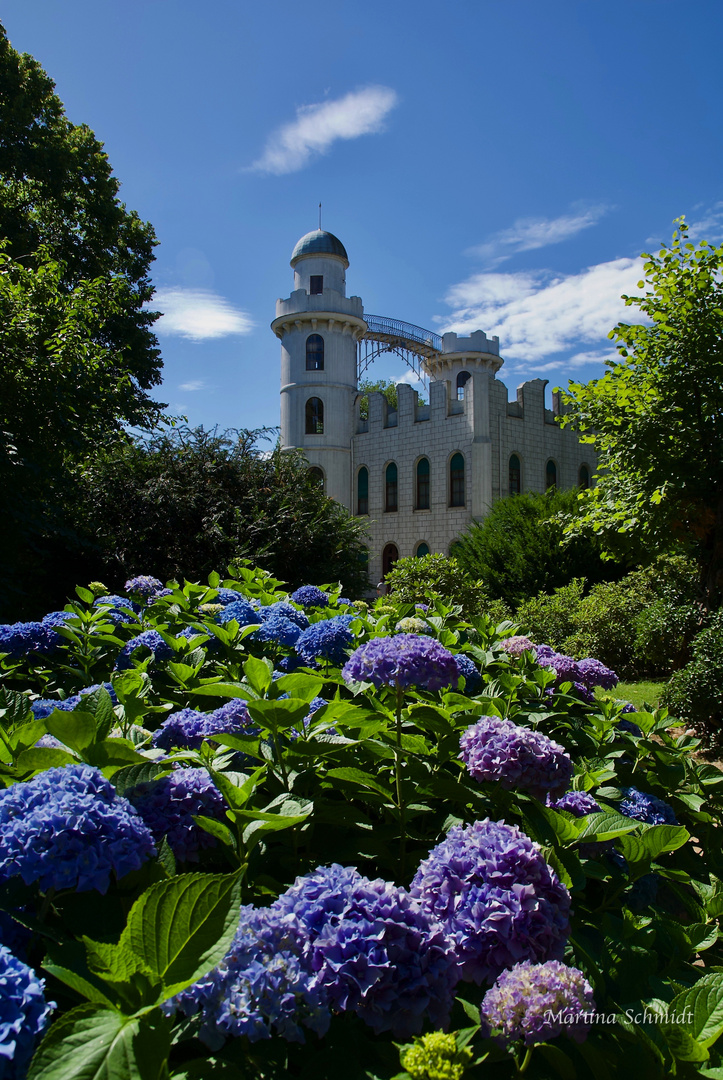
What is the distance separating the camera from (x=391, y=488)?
29.4m

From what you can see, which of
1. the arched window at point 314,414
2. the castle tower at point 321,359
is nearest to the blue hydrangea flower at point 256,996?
the castle tower at point 321,359

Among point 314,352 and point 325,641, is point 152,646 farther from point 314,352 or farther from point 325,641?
point 314,352

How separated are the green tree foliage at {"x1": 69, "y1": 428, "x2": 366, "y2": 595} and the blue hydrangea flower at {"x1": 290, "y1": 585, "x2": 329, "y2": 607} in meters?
4.71

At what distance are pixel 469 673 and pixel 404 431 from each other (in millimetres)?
26873

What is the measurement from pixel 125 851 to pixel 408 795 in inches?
29.4

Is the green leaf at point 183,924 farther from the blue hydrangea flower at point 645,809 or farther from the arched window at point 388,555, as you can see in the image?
the arched window at point 388,555

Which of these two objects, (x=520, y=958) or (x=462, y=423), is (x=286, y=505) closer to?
(x=520, y=958)

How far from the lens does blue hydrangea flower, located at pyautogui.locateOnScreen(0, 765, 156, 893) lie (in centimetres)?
101

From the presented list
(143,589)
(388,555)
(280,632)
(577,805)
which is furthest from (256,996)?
(388,555)

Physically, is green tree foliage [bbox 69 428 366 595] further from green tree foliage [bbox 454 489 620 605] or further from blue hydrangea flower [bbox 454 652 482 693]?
green tree foliage [bbox 454 489 620 605]

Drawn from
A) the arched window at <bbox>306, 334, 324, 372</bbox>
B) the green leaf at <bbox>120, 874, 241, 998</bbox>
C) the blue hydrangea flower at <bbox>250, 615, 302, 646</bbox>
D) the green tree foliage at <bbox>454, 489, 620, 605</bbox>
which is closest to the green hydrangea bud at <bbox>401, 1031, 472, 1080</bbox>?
the green leaf at <bbox>120, 874, 241, 998</bbox>

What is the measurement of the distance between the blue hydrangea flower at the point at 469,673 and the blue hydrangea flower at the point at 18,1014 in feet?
5.38

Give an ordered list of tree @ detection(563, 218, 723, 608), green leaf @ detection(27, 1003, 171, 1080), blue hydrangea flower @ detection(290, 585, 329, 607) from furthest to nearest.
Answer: tree @ detection(563, 218, 723, 608), blue hydrangea flower @ detection(290, 585, 329, 607), green leaf @ detection(27, 1003, 171, 1080)

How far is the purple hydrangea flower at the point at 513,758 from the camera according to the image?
1520mm
